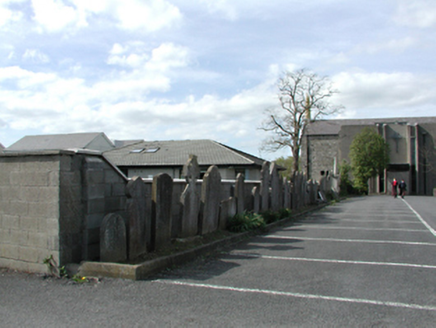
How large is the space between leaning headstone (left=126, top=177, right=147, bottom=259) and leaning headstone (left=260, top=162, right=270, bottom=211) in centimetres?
734

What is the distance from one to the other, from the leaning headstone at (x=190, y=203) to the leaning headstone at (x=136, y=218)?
63.7 inches

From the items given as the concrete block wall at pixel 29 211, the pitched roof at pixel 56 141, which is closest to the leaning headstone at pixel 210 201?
the concrete block wall at pixel 29 211

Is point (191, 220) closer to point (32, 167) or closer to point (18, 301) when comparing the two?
point (32, 167)

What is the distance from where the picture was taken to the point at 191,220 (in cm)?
856

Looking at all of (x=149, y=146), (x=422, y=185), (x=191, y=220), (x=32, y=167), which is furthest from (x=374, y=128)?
(x=32, y=167)

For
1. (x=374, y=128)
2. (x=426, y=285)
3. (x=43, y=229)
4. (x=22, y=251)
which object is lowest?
(x=426, y=285)

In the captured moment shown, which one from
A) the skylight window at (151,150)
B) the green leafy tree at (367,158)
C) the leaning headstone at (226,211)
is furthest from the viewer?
the green leafy tree at (367,158)

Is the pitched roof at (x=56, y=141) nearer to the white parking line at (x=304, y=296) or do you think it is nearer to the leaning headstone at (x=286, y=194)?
the leaning headstone at (x=286, y=194)

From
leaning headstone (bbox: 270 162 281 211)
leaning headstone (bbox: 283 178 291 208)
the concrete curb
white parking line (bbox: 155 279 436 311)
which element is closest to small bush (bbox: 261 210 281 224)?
leaning headstone (bbox: 270 162 281 211)

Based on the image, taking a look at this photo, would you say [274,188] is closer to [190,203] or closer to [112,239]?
[190,203]

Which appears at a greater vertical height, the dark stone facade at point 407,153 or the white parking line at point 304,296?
the dark stone facade at point 407,153

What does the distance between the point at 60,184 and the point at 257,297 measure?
10.6 ft

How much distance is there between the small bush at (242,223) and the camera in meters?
10.2

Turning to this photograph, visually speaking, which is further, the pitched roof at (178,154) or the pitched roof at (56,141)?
the pitched roof at (56,141)
